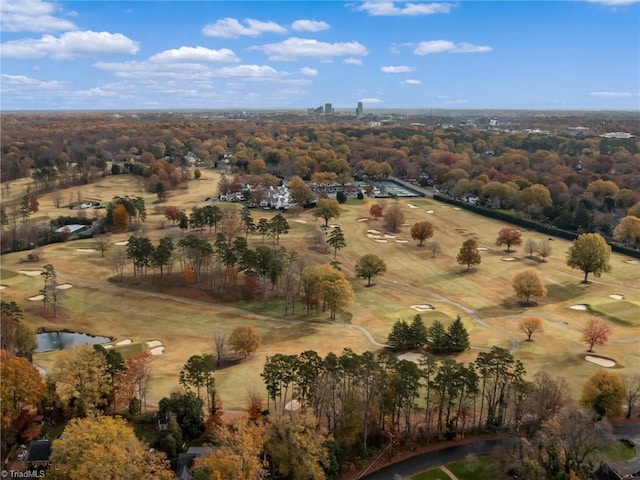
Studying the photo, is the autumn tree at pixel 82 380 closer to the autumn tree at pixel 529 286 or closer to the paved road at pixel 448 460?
the paved road at pixel 448 460

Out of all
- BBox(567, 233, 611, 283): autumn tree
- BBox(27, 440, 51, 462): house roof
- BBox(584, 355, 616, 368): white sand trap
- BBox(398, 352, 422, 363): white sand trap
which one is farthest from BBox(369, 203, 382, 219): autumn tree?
BBox(27, 440, 51, 462): house roof

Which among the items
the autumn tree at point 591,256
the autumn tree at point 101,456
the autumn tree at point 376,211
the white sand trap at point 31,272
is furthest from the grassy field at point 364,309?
the autumn tree at point 376,211

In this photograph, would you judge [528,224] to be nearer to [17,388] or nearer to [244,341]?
[244,341]

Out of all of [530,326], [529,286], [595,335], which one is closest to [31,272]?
[530,326]

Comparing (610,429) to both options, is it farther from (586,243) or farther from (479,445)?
(586,243)

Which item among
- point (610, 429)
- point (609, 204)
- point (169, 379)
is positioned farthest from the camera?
point (609, 204)

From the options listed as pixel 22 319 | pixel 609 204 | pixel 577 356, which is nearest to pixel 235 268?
pixel 22 319
